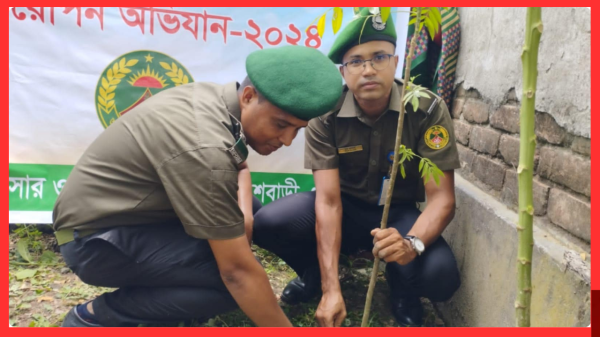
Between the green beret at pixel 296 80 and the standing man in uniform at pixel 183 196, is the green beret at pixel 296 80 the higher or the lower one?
the higher one

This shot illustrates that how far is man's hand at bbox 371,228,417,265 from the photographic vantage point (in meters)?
1.88

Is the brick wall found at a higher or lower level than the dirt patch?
higher

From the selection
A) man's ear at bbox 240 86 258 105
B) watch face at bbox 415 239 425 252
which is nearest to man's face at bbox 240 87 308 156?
man's ear at bbox 240 86 258 105

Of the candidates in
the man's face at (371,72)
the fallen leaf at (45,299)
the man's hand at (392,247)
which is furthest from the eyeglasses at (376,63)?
the fallen leaf at (45,299)

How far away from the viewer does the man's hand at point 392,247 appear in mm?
1878

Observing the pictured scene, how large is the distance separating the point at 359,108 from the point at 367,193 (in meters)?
0.46

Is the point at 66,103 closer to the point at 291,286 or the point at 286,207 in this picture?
the point at 286,207

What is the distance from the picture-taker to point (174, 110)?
183cm

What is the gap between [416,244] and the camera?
218 centimetres

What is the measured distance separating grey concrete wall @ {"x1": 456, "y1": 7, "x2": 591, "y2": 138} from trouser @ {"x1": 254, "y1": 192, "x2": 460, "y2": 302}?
773 mm

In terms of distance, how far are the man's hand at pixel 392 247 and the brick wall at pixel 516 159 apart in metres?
0.51

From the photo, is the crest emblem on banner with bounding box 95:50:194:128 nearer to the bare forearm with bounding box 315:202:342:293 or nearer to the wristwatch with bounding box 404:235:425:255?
the bare forearm with bounding box 315:202:342:293

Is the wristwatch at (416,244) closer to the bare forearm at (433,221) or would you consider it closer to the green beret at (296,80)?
the bare forearm at (433,221)

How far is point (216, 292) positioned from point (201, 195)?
574 mm
